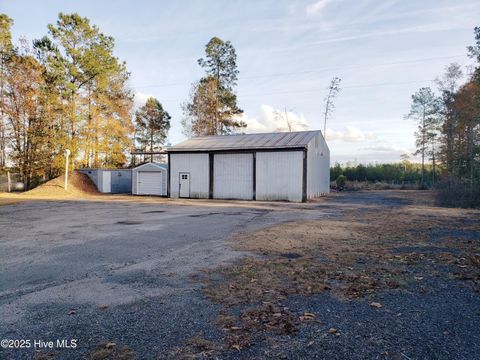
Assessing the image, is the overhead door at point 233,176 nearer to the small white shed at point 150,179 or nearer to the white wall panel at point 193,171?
the white wall panel at point 193,171

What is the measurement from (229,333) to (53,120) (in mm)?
31930

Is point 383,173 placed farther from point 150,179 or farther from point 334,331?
point 334,331

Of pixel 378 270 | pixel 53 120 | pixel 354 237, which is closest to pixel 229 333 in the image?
pixel 378 270

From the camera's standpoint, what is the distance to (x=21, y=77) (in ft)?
91.2

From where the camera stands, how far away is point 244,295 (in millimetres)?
4094

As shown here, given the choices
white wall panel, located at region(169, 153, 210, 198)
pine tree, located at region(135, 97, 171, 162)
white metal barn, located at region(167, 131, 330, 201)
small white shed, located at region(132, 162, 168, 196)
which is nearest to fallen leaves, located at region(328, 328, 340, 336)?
white metal barn, located at region(167, 131, 330, 201)

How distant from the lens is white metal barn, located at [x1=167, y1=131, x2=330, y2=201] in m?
20.7

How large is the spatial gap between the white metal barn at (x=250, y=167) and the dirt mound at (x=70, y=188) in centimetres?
879

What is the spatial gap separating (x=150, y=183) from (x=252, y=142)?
373 inches

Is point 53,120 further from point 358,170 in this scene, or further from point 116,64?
point 358,170

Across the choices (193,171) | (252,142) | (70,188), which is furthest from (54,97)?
(252,142)

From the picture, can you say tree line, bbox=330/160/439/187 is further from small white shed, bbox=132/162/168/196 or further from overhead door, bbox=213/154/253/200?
small white shed, bbox=132/162/168/196

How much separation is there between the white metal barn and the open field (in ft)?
41.4

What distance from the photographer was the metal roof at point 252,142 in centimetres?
2114
